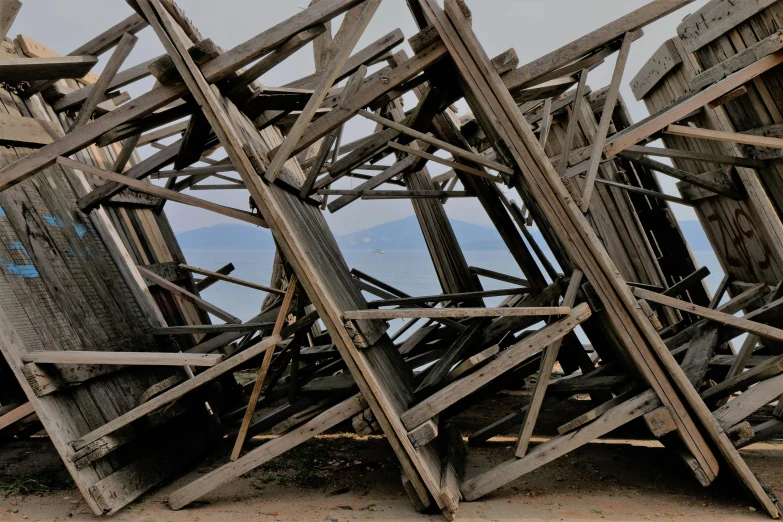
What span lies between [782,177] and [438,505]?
4.39m

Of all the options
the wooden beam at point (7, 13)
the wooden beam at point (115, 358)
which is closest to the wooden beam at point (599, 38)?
the wooden beam at point (115, 358)

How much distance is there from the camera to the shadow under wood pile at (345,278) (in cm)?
512

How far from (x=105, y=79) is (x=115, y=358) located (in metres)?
2.74

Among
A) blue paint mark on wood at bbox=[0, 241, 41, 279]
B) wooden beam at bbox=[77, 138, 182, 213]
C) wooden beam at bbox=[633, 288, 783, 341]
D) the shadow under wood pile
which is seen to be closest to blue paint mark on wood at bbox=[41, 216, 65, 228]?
the shadow under wood pile

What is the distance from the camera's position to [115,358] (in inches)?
205

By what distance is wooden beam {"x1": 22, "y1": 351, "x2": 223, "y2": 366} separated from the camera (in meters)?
5.15

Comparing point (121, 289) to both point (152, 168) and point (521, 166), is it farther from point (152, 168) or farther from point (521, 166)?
point (521, 166)

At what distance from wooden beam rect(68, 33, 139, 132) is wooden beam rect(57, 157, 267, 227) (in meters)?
0.73

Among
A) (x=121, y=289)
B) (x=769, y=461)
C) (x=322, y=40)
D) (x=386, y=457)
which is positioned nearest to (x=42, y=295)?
(x=121, y=289)

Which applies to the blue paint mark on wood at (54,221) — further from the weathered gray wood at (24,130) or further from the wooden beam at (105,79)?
the wooden beam at (105,79)

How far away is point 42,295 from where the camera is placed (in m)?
5.86

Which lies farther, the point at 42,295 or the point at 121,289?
the point at 121,289

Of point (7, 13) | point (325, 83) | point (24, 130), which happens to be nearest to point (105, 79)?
point (24, 130)

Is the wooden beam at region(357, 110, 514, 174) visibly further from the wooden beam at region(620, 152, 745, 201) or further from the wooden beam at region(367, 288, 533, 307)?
the wooden beam at region(367, 288, 533, 307)
